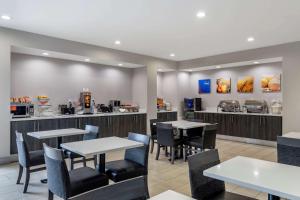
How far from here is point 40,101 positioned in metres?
5.40

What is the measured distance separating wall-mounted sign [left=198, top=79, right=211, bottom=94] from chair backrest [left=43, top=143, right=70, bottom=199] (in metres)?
6.87

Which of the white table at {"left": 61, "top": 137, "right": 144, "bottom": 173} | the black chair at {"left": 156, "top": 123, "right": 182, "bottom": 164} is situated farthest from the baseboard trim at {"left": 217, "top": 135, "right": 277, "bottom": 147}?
the white table at {"left": 61, "top": 137, "right": 144, "bottom": 173}

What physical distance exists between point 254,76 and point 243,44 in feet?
5.94

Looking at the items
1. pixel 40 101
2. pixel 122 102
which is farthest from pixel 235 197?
pixel 122 102

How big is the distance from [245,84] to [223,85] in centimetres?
78

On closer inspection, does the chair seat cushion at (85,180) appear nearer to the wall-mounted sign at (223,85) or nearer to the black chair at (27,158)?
the black chair at (27,158)

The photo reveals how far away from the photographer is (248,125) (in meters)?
6.54

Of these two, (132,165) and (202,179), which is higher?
(202,179)

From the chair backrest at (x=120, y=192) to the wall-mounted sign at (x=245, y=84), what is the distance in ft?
21.8

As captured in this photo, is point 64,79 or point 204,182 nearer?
point 204,182

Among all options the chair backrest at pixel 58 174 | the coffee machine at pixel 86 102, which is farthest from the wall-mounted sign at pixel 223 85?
the chair backrest at pixel 58 174

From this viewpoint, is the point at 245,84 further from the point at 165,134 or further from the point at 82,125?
the point at 82,125

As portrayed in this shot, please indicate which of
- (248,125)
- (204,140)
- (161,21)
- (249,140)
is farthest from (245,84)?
(161,21)

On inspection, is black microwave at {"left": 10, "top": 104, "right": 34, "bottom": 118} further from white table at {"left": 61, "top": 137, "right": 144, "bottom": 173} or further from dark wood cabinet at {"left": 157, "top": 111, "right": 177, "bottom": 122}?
dark wood cabinet at {"left": 157, "top": 111, "right": 177, "bottom": 122}
